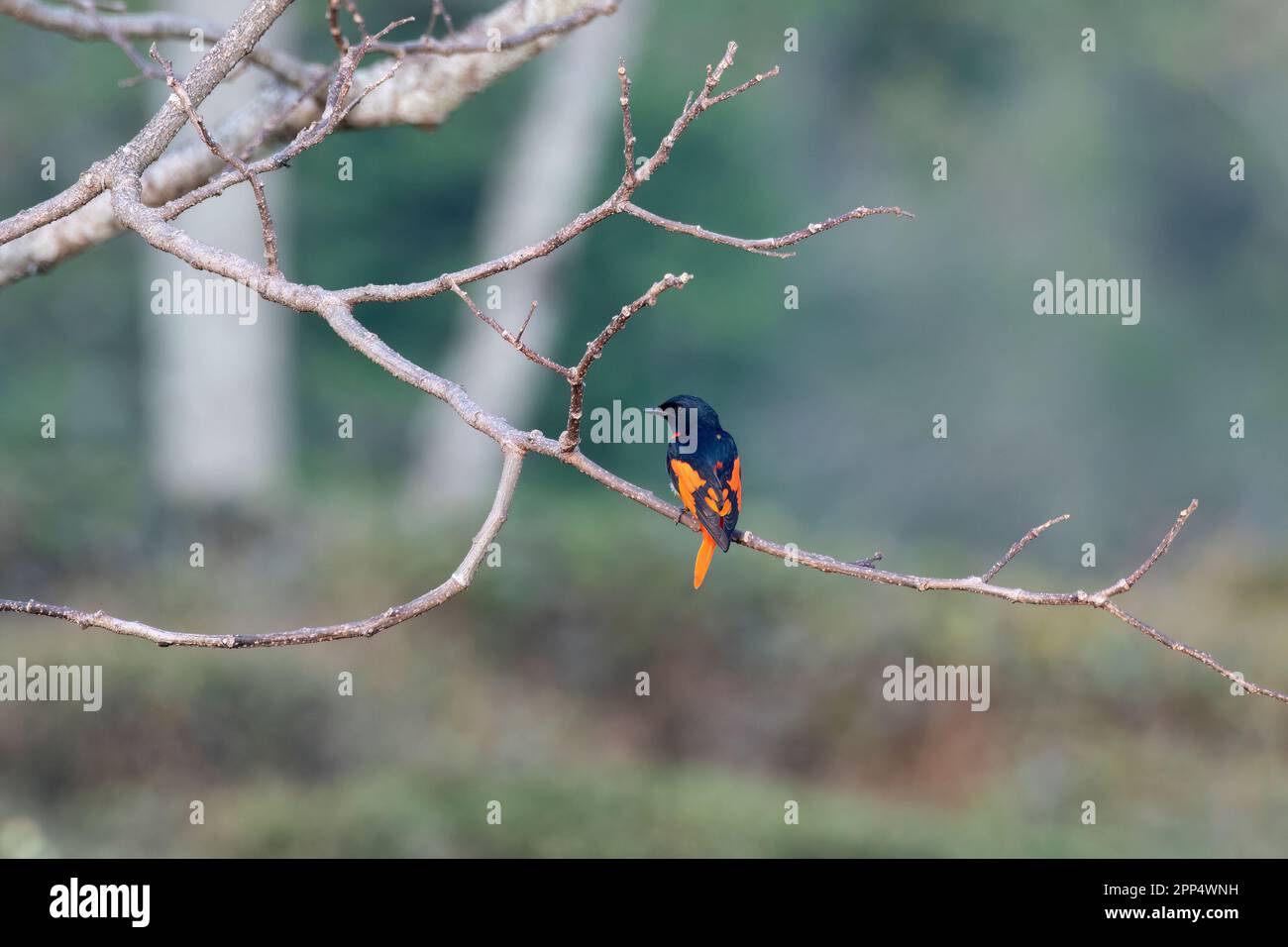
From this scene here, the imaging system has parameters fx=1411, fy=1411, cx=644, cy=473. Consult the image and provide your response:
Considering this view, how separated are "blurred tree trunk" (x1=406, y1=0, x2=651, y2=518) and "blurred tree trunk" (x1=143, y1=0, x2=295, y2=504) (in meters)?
1.67

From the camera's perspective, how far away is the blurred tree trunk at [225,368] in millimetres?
12942

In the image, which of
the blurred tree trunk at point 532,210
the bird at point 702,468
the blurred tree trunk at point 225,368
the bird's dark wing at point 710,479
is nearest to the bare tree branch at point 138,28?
the bird at point 702,468

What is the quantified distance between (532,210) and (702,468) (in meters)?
10.4

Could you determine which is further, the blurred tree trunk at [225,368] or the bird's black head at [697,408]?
the blurred tree trunk at [225,368]

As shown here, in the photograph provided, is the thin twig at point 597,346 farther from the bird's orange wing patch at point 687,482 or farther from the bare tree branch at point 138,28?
the bird's orange wing patch at point 687,482

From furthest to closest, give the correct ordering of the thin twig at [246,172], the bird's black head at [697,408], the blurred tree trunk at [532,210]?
the blurred tree trunk at [532,210] → the bird's black head at [697,408] → the thin twig at [246,172]

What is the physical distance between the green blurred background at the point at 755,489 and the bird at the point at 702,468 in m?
1.71

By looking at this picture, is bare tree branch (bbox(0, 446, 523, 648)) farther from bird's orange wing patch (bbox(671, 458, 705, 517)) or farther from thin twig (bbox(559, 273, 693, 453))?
bird's orange wing patch (bbox(671, 458, 705, 517))

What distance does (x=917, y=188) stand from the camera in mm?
24203

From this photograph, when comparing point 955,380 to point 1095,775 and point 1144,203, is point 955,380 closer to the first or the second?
point 1144,203

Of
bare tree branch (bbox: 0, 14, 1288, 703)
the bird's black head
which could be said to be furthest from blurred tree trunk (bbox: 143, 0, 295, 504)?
bare tree branch (bbox: 0, 14, 1288, 703)

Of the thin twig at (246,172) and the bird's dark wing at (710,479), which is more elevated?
the thin twig at (246,172)

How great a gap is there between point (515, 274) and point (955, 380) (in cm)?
1237

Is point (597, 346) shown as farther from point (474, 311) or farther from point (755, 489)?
point (755, 489)
